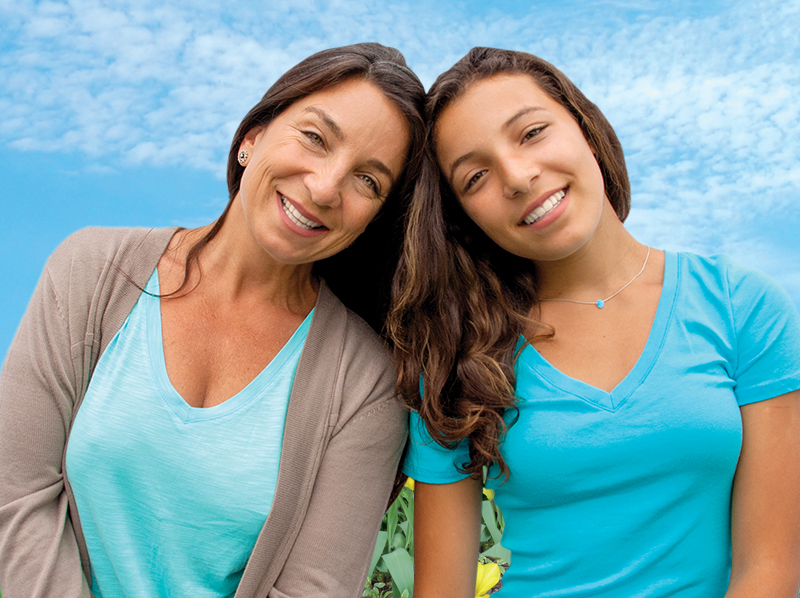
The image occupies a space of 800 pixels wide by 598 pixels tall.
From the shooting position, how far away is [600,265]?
80.7 inches

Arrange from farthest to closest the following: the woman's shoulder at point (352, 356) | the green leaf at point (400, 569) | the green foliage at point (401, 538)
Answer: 1. the green foliage at point (401, 538)
2. the green leaf at point (400, 569)
3. the woman's shoulder at point (352, 356)

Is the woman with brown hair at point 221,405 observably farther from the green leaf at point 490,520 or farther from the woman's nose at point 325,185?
the green leaf at point 490,520

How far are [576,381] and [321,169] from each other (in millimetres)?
892

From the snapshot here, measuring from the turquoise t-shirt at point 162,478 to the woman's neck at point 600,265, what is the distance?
3.09 ft

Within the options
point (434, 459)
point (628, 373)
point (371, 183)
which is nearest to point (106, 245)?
point (371, 183)

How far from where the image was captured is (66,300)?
199cm

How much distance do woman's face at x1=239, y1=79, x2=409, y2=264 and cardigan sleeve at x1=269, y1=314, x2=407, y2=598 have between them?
43cm

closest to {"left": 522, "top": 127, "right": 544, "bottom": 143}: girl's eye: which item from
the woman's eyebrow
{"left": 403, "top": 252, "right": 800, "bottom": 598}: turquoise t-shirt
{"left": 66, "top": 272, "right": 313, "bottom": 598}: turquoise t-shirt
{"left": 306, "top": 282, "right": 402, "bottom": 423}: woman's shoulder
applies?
the woman's eyebrow

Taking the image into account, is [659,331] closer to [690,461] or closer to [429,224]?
[690,461]

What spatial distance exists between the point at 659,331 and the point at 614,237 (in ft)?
1.06

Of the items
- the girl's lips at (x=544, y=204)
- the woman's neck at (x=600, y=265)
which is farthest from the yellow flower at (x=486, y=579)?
the girl's lips at (x=544, y=204)

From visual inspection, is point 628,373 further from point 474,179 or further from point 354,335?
point 354,335

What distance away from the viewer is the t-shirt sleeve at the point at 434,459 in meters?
1.99

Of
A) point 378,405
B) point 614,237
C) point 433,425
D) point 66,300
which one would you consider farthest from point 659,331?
point 66,300
